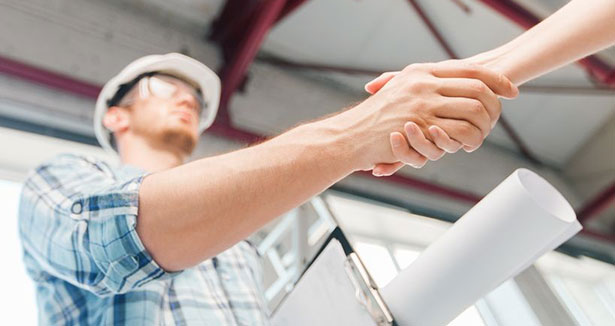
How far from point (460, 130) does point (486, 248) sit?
285 millimetres

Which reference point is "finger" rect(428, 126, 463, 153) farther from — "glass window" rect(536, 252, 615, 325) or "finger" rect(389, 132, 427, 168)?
"glass window" rect(536, 252, 615, 325)

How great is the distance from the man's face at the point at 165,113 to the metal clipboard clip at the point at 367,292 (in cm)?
65

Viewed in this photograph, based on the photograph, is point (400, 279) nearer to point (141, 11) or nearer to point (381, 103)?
point (381, 103)

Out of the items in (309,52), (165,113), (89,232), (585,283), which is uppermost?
(309,52)

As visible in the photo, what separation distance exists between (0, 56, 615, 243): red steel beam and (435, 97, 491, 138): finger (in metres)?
1.83

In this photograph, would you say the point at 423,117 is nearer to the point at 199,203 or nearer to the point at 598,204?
the point at 199,203

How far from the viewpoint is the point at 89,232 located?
0.63m

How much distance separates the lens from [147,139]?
145 cm

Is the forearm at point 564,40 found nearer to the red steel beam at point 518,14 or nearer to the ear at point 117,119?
the ear at point 117,119

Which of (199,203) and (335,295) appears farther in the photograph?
(335,295)

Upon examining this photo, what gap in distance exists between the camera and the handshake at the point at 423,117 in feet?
2.50

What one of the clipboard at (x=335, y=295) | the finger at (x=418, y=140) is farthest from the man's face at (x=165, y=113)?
the finger at (x=418, y=140)

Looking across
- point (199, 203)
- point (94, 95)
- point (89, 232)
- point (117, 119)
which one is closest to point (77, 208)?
point (89, 232)

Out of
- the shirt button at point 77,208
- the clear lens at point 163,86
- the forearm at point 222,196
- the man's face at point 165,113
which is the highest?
the clear lens at point 163,86
